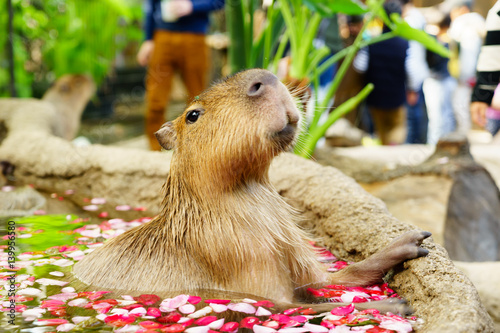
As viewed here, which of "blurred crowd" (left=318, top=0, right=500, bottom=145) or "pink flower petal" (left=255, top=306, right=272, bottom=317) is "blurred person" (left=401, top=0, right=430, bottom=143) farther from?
"pink flower petal" (left=255, top=306, right=272, bottom=317)

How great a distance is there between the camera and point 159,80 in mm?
5719

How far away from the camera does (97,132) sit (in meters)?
8.20

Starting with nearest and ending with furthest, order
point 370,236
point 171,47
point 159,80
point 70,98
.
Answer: point 370,236, point 171,47, point 159,80, point 70,98

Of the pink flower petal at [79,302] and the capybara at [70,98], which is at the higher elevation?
the capybara at [70,98]

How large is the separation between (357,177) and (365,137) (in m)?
3.89

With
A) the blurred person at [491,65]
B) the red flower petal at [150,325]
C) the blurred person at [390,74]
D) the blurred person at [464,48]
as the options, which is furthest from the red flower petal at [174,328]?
the blurred person at [464,48]

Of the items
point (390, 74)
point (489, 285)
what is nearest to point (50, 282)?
point (489, 285)

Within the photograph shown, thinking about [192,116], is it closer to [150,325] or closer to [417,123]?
[150,325]

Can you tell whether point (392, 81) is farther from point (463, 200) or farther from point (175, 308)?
point (175, 308)

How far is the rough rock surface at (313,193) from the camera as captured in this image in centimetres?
184

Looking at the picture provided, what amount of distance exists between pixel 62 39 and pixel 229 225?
6833 millimetres

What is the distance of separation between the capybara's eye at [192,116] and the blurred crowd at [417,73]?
4.31 metres

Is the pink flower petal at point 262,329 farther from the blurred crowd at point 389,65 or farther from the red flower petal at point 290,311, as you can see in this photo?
the blurred crowd at point 389,65

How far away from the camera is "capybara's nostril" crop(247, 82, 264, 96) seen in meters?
1.97
